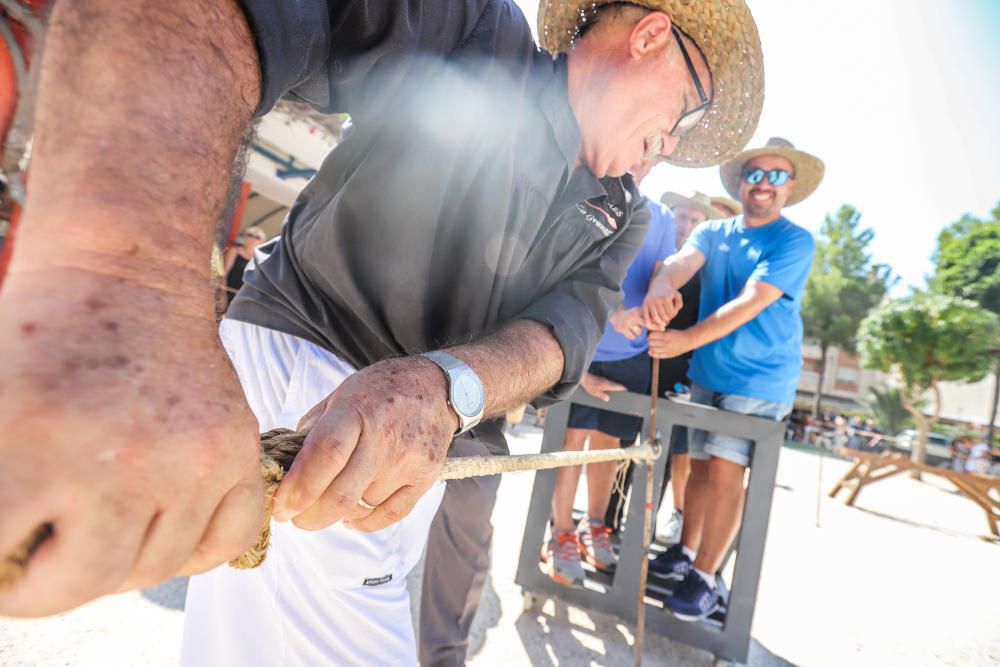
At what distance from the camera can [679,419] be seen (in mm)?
2922

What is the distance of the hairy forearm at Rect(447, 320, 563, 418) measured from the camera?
3.45 feet

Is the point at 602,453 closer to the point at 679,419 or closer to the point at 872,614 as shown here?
the point at 679,419

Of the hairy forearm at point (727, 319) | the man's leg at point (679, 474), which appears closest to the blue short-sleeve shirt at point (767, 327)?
the hairy forearm at point (727, 319)

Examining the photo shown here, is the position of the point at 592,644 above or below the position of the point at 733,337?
below

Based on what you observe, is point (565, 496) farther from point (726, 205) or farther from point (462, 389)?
point (726, 205)

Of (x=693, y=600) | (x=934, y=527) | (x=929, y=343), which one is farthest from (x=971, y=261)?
(x=693, y=600)

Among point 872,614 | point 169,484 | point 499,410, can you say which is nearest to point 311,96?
point 499,410

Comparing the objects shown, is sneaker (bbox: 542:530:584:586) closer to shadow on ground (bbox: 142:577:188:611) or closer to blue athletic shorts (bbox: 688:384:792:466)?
blue athletic shorts (bbox: 688:384:792:466)

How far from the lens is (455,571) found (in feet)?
6.95

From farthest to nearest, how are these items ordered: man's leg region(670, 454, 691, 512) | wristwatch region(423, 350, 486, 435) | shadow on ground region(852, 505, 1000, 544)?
shadow on ground region(852, 505, 1000, 544), man's leg region(670, 454, 691, 512), wristwatch region(423, 350, 486, 435)

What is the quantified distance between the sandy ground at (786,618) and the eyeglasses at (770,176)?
2.78m

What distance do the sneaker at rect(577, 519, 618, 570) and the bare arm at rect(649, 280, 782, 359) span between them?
1.31 meters

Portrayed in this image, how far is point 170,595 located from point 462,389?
231cm

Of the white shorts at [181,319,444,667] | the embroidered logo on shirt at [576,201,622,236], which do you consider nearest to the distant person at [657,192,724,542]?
the embroidered logo on shirt at [576,201,622,236]
